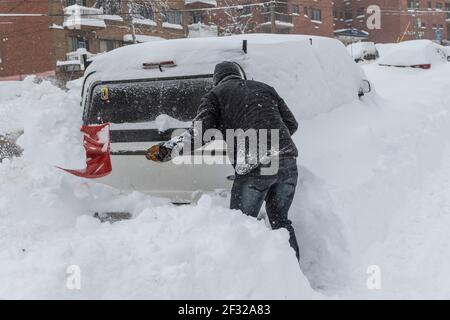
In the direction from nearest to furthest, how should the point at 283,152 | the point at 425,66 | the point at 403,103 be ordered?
the point at 283,152 → the point at 403,103 → the point at 425,66

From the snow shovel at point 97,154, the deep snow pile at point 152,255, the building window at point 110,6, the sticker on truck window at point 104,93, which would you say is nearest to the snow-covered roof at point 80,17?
the building window at point 110,6

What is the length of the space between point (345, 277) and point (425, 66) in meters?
11.5

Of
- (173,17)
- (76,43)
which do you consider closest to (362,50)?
(173,17)

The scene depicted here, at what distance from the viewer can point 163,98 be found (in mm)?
4523

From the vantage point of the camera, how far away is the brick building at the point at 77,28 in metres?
28.7

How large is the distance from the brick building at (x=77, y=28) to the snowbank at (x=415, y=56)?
14.7 meters

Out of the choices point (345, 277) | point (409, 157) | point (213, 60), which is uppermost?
point (213, 60)

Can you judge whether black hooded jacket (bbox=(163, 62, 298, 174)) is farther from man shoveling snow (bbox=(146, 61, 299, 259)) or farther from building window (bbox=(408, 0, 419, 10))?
building window (bbox=(408, 0, 419, 10))

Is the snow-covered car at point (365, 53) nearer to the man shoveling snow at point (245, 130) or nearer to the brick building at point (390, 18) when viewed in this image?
the man shoveling snow at point (245, 130)

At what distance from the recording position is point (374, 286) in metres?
3.97

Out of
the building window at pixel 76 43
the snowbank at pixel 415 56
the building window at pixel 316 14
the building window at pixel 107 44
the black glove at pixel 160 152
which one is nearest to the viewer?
the black glove at pixel 160 152
